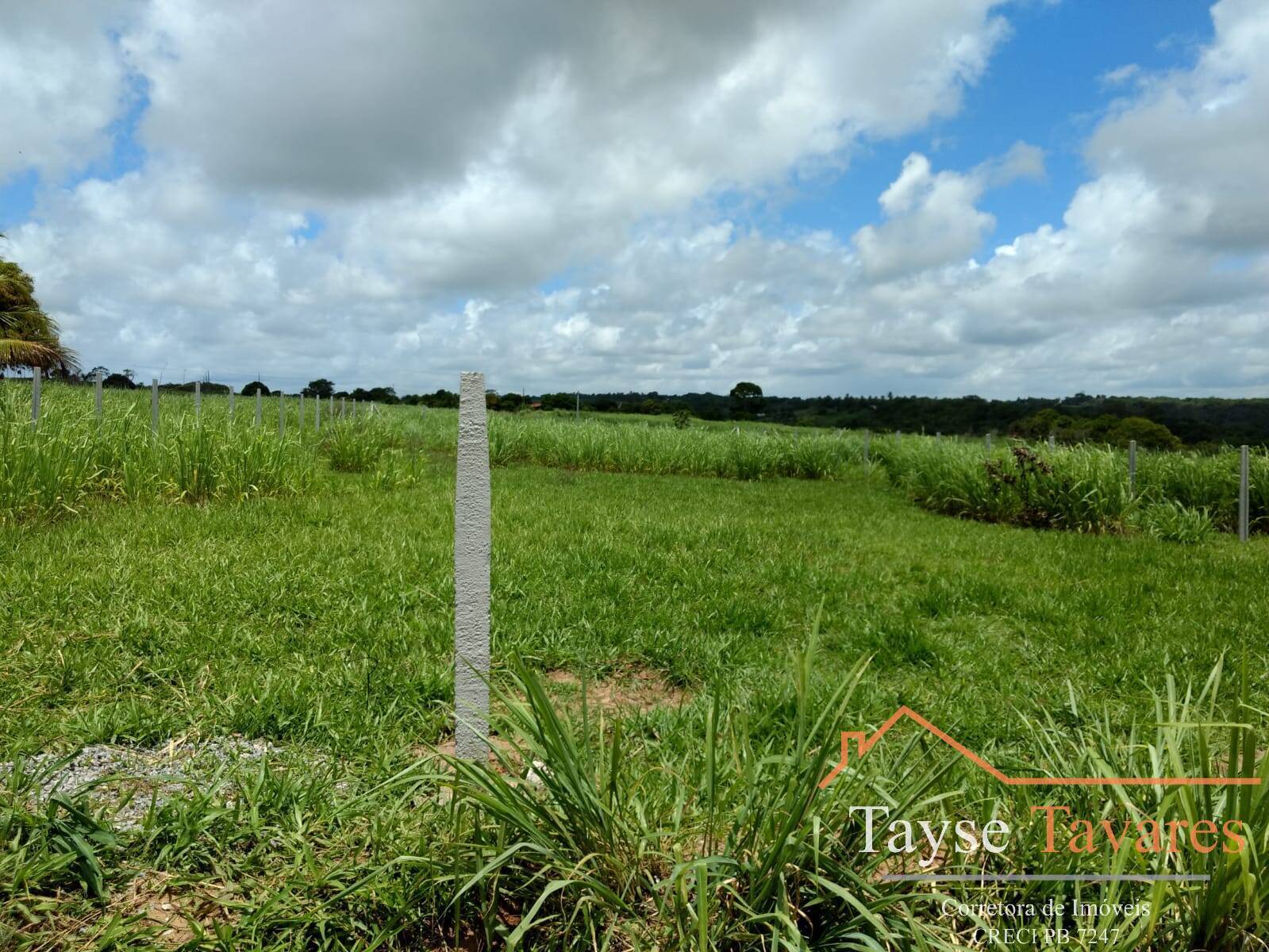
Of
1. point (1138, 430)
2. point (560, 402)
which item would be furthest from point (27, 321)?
point (1138, 430)

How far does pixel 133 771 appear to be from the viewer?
233 centimetres

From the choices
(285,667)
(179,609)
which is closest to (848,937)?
(285,667)

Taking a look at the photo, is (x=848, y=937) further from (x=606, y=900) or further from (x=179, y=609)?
(x=179, y=609)

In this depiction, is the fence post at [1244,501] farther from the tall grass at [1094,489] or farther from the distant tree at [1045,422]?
the distant tree at [1045,422]

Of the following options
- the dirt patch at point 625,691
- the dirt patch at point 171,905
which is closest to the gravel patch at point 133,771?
the dirt patch at point 171,905

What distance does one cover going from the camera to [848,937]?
4.91 feet

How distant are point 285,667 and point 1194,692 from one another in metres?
4.40

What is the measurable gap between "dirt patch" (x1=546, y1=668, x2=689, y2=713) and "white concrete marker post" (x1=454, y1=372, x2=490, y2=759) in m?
0.99

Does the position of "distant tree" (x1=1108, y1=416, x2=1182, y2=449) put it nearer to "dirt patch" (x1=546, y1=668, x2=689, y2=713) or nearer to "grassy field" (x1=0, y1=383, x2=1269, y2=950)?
"grassy field" (x1=0, y1=383, x2=1269, y2=950)

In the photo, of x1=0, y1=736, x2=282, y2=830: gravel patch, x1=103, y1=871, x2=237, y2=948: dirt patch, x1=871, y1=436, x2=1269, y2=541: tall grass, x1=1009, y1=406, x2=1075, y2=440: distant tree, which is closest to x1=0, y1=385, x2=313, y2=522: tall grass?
x1=0, y1=736, x2=282, y2=830: gravel patch

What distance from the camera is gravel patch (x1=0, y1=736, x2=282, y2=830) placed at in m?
2.04

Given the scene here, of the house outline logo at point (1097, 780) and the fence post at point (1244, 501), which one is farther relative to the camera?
the fence post at point (1244, 501)

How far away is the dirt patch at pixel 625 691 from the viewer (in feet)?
10.2

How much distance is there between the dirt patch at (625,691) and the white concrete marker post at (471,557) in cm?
99
